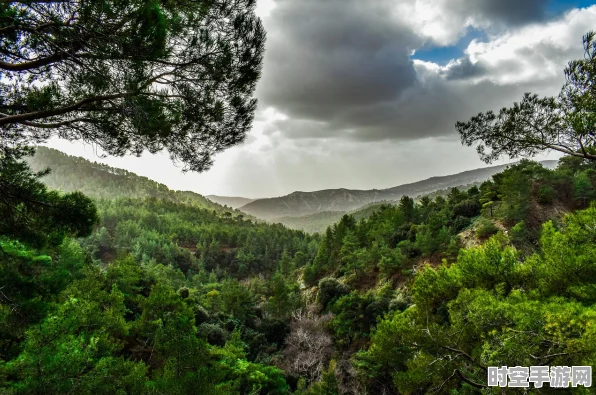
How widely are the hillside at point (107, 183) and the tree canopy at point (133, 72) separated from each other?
512 feet

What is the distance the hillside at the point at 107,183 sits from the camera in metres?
162

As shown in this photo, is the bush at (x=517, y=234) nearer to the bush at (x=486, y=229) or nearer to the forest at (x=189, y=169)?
the bush at (x=486, y=229)

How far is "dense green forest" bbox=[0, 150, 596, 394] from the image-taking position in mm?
6012

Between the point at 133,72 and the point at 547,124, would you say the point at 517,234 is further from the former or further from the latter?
the point at 133,72

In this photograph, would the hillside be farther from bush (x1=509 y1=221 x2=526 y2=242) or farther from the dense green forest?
bush (x1=509 y1=221 x2=526 y2=242)

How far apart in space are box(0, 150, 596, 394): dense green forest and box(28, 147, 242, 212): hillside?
449ft

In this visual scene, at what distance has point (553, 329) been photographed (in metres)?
5.43

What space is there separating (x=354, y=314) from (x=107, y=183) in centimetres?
18814

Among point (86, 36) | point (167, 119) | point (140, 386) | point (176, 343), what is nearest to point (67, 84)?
point (86, 36)

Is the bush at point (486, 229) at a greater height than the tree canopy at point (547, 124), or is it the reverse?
the tree canopy at point (547, 124)

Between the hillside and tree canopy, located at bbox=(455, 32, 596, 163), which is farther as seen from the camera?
the hillside

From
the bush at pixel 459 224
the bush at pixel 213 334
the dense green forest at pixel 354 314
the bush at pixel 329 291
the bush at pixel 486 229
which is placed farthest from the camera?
the bush at pixel 459 224

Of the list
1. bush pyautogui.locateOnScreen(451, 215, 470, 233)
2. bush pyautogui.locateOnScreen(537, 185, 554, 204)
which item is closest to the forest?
bush pyautogui.locateOnScreen(451, 215, 470, 233)

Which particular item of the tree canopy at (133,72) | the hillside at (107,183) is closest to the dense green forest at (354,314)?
the tree canopy at (133,72)
